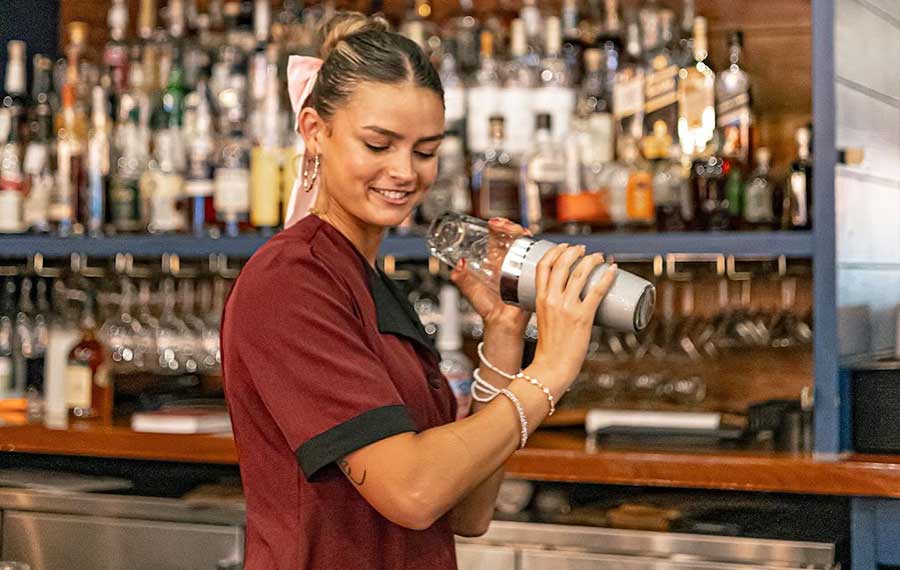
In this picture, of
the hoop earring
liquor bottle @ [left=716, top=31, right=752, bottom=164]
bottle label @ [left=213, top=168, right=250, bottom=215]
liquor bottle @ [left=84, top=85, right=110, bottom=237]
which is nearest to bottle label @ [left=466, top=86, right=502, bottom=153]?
liquor bottle @ [left=716, top=31, right=752, bottom=164]

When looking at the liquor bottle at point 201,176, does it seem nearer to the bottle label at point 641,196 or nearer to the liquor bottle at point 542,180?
the liquor bottle at point 542,180

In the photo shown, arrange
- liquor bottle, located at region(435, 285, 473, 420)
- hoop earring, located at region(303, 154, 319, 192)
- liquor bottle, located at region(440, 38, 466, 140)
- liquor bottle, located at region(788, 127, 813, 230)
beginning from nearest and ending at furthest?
hoop earring, located at region(303, 154, 319, 192), liquor bottle, located at region(788, 127, 813, 230), liquor bottle, located at region(435, 285, 473, 420), liquor bottle, located at region(440, 38, 466, 140)

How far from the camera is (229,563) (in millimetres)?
2732

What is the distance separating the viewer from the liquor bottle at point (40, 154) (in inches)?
135

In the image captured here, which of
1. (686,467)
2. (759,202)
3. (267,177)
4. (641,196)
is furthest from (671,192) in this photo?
(267,177)

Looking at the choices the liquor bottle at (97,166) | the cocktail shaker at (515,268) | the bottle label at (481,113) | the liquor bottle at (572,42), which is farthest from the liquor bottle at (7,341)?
the cocktail shaker at (515,268)

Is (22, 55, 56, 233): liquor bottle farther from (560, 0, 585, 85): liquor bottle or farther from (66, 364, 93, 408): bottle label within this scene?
(560, 0, 585, 85): liquor bottle

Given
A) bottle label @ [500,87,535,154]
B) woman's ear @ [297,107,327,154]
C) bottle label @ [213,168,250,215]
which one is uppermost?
bottle label @ [500,87,535,154]

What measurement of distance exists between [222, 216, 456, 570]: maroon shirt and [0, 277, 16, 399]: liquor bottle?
212cm

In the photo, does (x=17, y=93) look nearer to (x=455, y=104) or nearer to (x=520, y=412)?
(x=455, y=104)

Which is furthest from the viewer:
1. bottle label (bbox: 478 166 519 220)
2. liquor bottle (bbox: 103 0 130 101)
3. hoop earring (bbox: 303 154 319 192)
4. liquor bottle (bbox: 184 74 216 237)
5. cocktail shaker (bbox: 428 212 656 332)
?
liquor bottle (bbox: 103 0 130 101)

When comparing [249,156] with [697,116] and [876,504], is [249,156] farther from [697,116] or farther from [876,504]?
[876,504]

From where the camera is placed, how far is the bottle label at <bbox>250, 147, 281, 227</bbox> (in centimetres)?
314

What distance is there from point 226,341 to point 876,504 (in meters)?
1.43
